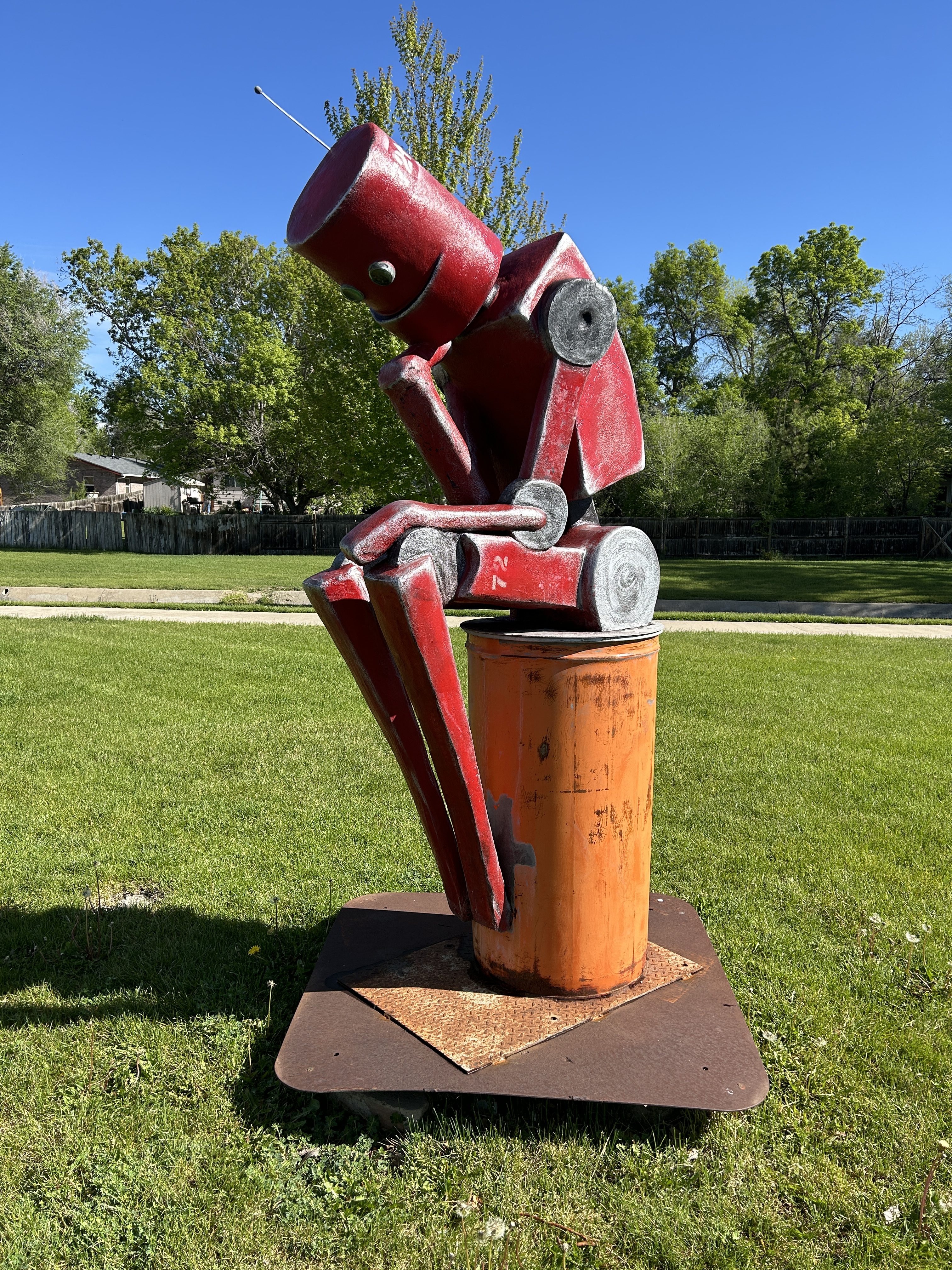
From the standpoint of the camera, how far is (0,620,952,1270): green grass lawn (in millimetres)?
2133

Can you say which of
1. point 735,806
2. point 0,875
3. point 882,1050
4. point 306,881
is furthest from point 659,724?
point 0,875

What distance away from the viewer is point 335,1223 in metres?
2.16

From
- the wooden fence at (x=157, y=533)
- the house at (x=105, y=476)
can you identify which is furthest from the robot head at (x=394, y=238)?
the house at (x=105, y=476)

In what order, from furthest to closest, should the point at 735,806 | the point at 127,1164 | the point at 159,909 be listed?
the point at 735,806, the point at 159,909, the point at 127,1164

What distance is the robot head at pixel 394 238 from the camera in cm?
223

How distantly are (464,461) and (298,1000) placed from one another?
2029mm

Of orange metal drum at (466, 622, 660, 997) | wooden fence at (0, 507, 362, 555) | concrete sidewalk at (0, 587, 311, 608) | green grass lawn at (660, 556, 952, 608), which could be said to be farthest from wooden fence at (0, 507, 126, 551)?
orange metal drum at (466, 622, 660, 997)

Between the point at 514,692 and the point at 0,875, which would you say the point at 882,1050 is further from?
the point at 0,875

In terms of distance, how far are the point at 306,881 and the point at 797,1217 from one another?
252cm

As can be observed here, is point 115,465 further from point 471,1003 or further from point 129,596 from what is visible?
point 471,1003

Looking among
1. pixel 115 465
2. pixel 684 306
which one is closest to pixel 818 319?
pixel 684 306

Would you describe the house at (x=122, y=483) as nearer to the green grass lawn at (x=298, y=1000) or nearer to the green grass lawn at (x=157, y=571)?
the green grass lawn at (x=157, y=571)

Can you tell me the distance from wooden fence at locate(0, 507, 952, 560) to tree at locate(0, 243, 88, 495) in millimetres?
3409

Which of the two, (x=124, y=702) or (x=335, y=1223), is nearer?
(x=335, y=1223)
